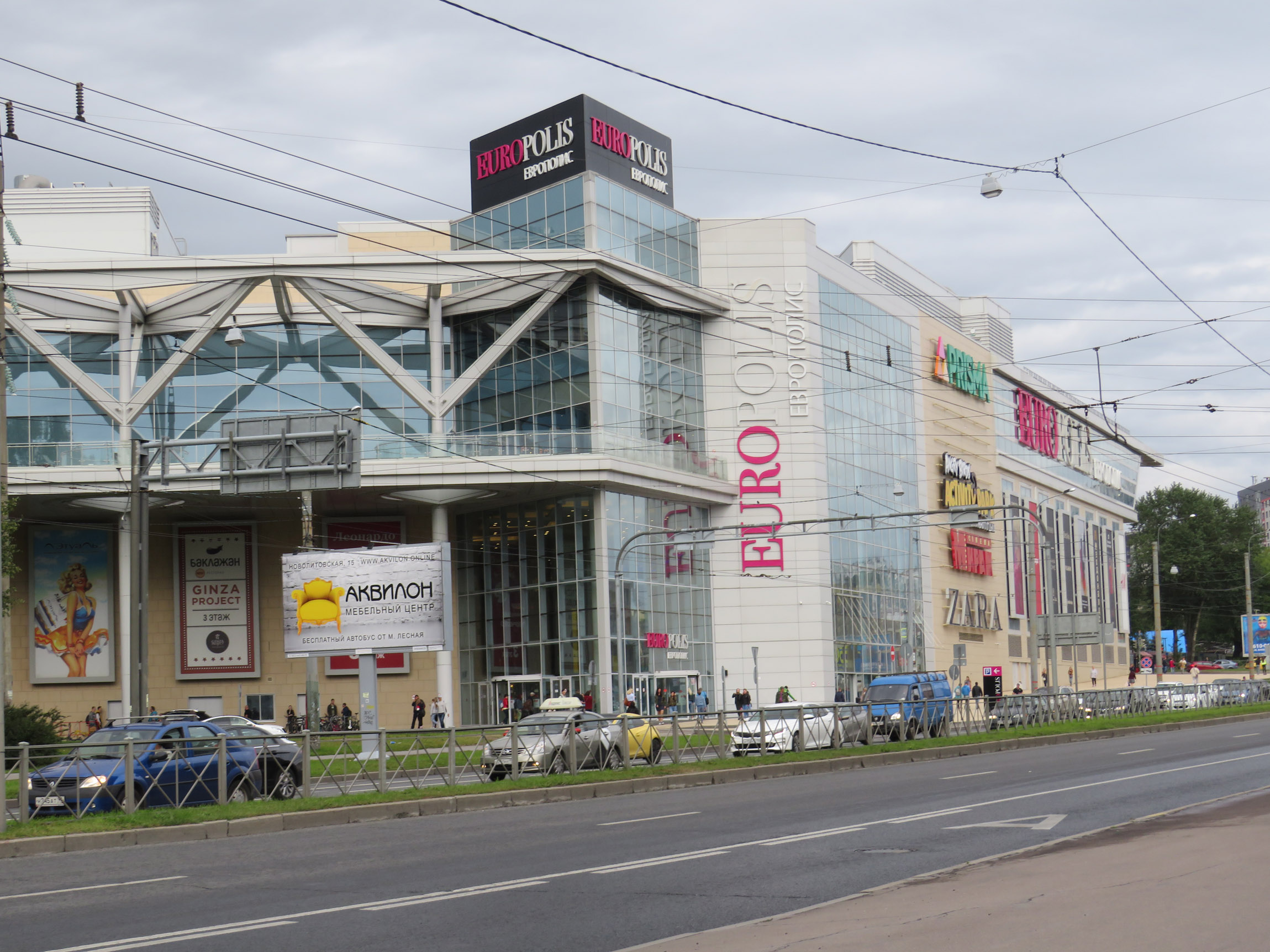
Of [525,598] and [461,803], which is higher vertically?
[525,598]

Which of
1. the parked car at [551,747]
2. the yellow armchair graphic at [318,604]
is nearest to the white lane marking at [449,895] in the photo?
the parked car at [551,747]

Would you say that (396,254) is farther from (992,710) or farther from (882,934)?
(882,934)

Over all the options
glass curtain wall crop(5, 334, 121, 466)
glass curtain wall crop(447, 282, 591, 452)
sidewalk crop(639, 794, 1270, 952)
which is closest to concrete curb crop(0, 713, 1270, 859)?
sidewalk crop(639, 794, 1270, 952)

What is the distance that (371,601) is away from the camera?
29.5m

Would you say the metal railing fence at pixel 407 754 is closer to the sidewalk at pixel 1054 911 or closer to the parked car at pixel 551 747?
the parked car at pixel 551 747

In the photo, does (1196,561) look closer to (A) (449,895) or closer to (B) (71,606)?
(B) (71,606)

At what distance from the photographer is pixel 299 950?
8.23 metres

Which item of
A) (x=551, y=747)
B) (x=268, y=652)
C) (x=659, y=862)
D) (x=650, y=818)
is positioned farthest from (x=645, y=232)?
(x=659, y=862)

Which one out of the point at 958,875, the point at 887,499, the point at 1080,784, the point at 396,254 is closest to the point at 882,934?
the point at 958,875

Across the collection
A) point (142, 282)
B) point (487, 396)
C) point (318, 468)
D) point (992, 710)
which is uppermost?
point (142, 282)

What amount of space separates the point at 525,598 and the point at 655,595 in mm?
4937

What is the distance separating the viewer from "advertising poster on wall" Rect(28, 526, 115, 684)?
51.1 m

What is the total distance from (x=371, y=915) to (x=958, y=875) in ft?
13.9

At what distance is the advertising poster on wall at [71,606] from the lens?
168 feet
